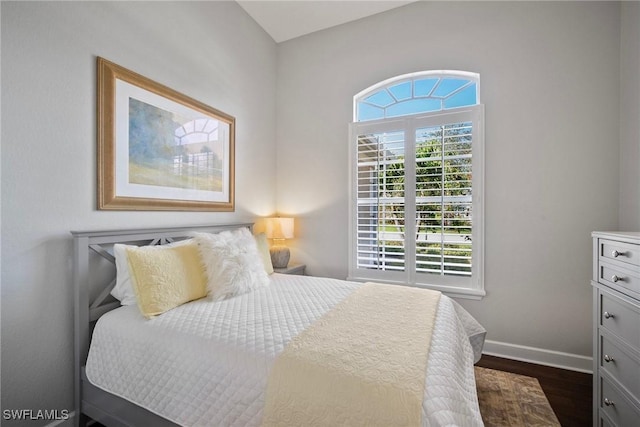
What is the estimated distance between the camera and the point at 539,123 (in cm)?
226

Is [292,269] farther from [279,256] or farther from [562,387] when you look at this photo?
[562,387]

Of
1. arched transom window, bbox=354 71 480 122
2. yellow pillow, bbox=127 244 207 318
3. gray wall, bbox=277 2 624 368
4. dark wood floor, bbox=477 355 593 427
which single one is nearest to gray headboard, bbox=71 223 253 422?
yellow pillow, bbox=127 244 207 318

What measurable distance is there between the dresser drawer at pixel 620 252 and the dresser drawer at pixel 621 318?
191 millimetres

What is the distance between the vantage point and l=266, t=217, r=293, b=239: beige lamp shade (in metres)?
3.04

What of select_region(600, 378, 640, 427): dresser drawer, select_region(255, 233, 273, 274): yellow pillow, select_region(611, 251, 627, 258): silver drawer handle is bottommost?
select_region(600, 378, 640, 427): dresser drawer

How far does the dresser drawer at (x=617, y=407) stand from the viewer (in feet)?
4.14

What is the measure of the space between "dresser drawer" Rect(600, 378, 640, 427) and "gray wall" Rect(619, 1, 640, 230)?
1.09 metres

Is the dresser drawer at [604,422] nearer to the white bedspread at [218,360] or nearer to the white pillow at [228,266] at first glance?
the white bedspread at [218,360]

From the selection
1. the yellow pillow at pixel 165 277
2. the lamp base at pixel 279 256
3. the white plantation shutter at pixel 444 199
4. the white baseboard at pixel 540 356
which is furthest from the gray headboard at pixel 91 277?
the white baseboard at pixel 540 356

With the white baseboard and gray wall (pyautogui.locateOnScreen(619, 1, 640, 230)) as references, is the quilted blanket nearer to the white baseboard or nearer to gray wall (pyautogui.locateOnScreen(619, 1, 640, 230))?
the white baseboard

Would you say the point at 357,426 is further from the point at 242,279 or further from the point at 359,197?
the point at 359,197

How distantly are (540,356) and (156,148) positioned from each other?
3.33 metres

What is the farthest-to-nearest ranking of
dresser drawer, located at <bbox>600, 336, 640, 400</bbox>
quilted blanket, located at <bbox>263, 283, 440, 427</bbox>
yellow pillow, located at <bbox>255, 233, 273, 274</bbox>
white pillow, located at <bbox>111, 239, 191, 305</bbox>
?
yellow pillow, located at <bbox>255, 233, 273, 274</bbox>
white pillow, located at <bbox>111, 239, 191, 305</bbox>
dresser drawer, located at <bbox>600, 336, 640, 400</bbox>
quilted blanket, located at <bbox>263, 283, 440, 427</bbox>

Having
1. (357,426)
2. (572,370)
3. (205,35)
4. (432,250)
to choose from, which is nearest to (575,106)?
(432,250)
